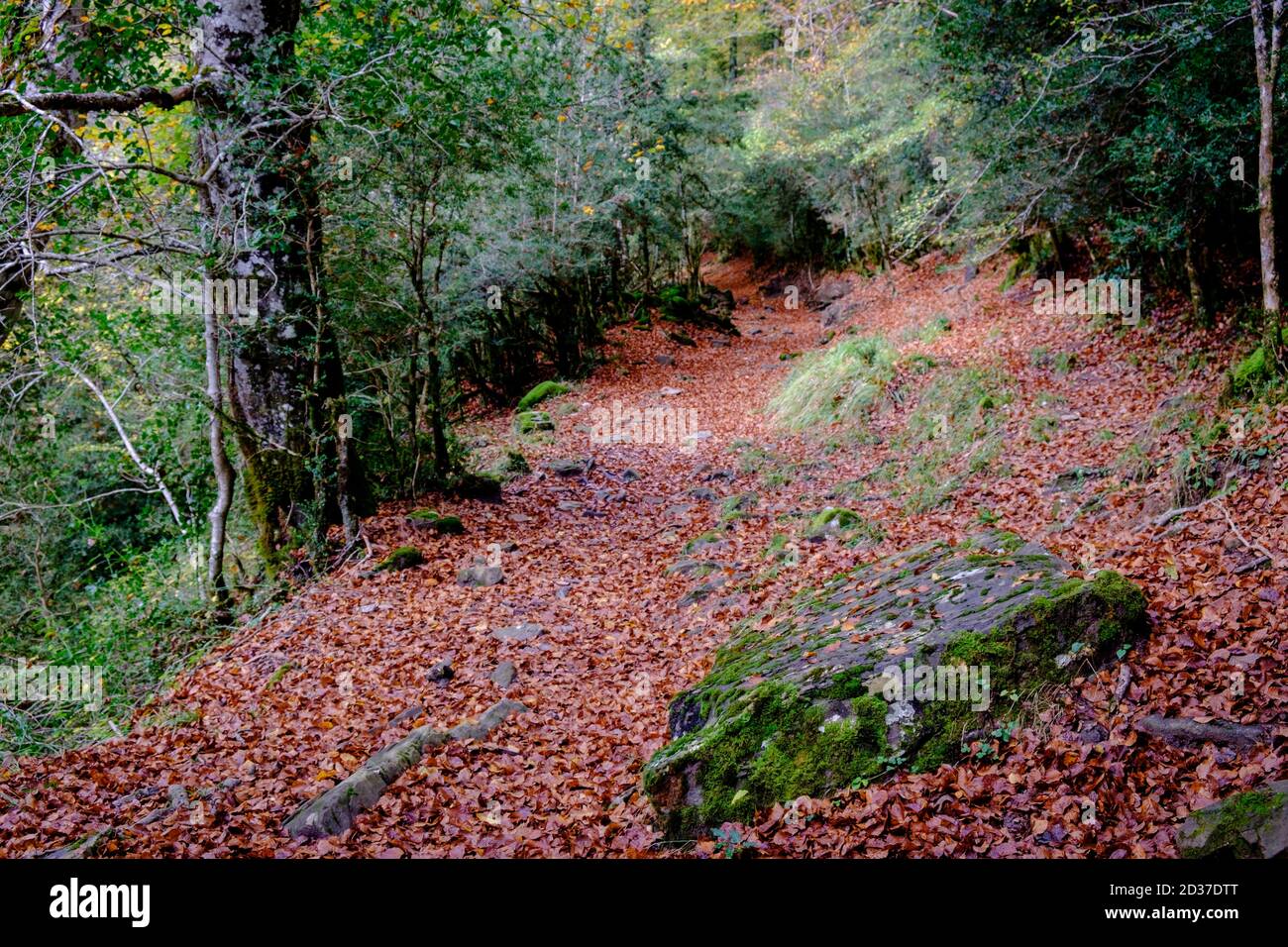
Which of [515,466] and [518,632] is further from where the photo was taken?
[515,466]

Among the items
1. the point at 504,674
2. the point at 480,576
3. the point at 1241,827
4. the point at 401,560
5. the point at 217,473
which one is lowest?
the point at 504,674

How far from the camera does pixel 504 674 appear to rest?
6.21 metres

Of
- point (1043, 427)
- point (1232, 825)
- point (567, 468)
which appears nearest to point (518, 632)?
point (1232, 825)

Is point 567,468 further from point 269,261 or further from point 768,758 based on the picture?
point 768,758

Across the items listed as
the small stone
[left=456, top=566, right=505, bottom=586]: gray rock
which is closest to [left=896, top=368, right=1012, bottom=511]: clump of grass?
[left=456, top=566, right=505, bottom=586]: gray rock

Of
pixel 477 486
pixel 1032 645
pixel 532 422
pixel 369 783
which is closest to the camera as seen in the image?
pixel 1032 645

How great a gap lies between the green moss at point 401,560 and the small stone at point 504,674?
8.18 ft

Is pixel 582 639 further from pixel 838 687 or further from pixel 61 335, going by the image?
pixel 61 335

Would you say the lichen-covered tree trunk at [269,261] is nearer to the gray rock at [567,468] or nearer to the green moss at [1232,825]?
the gray rock at [567,468]

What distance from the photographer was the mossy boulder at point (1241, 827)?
2.78 metres

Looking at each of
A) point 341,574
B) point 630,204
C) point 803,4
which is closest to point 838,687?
point 341,574

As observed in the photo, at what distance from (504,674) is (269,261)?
202 inches

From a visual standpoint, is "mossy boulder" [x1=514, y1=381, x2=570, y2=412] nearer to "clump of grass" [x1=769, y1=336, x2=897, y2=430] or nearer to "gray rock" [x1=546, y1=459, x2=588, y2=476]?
"gray rock" [x1=546, y1=459, x2=588, y2=476]

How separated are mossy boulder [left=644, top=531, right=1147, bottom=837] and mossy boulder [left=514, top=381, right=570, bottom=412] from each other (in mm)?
12825
